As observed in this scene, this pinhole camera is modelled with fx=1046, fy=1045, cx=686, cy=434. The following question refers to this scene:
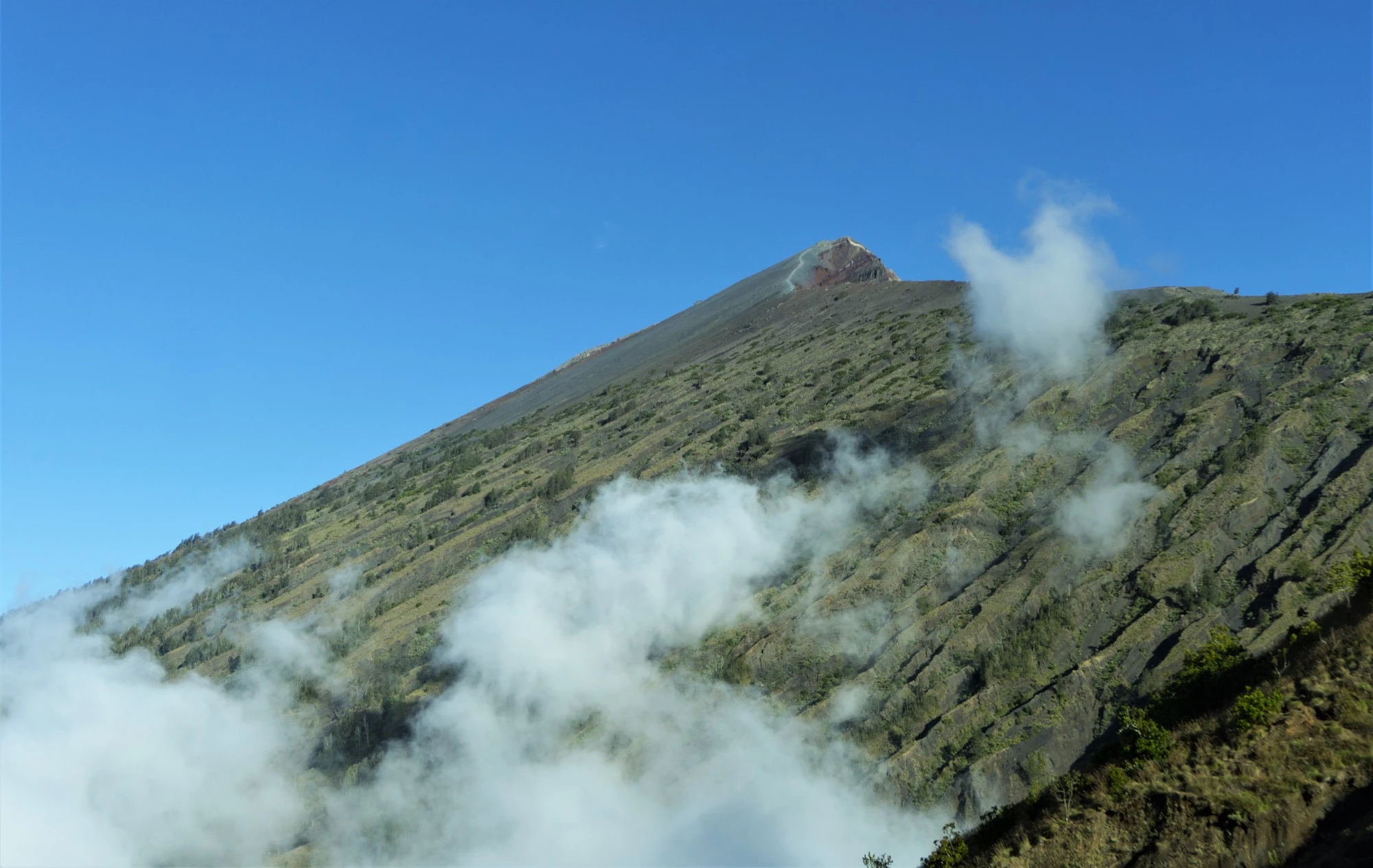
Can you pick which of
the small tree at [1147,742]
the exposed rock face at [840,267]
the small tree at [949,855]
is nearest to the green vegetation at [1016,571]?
the small tree at [1147,742]

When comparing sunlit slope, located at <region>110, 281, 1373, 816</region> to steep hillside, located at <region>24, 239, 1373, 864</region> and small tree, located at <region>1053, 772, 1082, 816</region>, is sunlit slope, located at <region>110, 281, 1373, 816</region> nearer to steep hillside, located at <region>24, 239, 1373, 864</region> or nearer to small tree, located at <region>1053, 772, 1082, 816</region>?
steep hillside, located at <region>24, 239, 1373, 864</region>

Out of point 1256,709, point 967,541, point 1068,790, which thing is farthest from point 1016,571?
point 1256,709

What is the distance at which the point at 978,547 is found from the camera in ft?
85.9

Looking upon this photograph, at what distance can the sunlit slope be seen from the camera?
67.6 feet

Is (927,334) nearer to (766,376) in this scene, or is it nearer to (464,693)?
(766,376)

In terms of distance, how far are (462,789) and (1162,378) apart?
22.7m

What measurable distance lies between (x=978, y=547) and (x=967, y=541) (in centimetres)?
38

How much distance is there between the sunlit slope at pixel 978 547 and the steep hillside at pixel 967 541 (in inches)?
3.1

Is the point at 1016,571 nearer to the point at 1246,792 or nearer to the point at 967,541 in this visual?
the point at 967,541

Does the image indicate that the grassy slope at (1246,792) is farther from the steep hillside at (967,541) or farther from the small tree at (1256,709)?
the steep hillside at (967,541)

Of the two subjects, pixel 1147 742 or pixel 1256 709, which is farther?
pixel 1147 742

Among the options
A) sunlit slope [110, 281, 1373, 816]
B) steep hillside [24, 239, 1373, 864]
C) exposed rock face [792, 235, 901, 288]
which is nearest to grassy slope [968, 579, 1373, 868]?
steep hillside [24, 239, 1373, 864]

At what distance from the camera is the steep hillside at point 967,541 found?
67.7ft

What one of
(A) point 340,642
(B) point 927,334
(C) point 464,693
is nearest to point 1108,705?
(C) point 464,693
